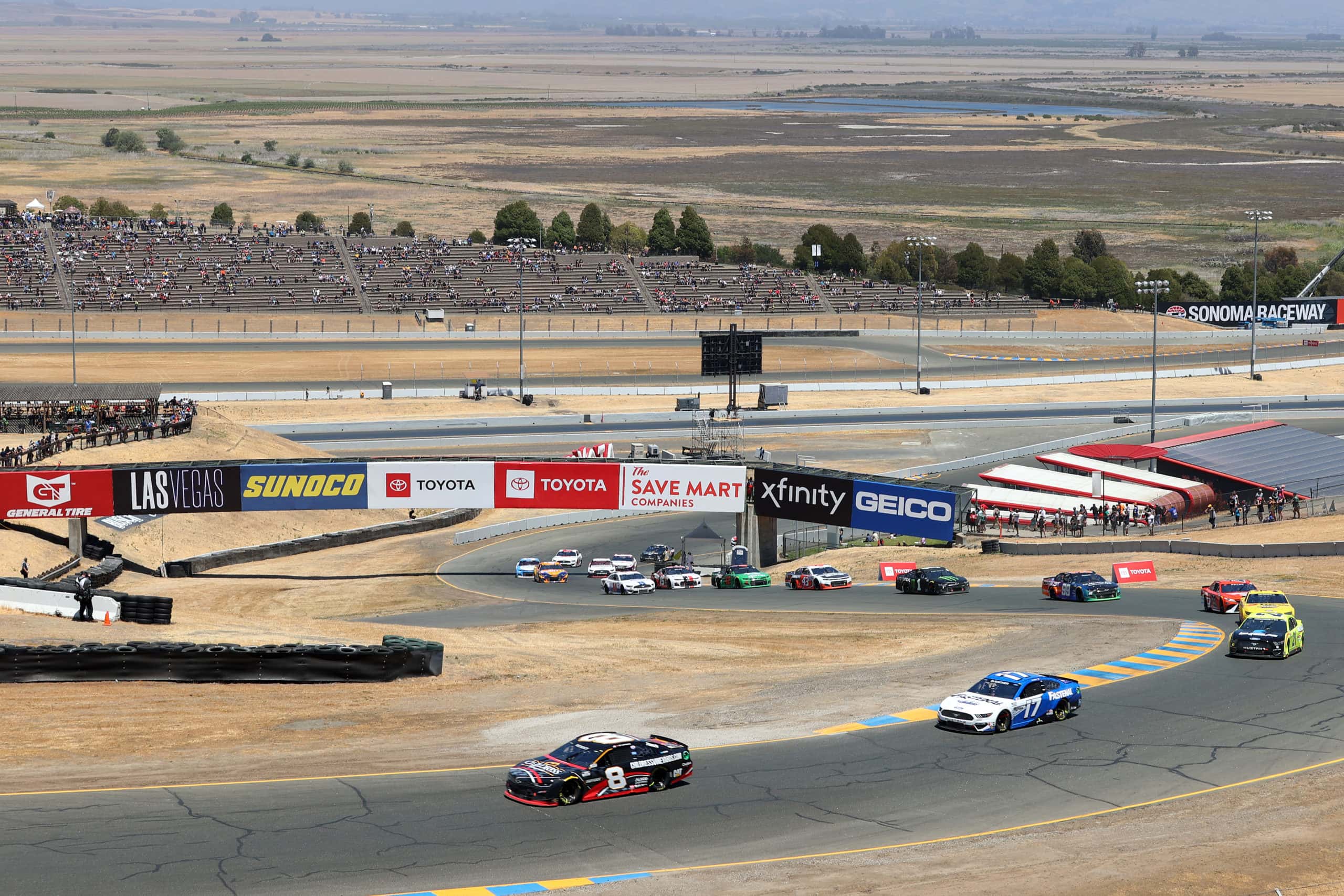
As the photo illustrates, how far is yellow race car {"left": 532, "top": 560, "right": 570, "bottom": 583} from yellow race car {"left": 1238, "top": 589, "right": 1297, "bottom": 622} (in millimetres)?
26293

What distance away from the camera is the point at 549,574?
205ft

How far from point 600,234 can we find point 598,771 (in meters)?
129

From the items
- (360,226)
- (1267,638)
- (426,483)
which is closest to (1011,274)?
(360,226)

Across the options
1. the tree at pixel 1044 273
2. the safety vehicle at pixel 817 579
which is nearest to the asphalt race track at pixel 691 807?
the safety vehicle at pixel 817 579

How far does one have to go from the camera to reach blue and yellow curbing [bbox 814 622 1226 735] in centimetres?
3466

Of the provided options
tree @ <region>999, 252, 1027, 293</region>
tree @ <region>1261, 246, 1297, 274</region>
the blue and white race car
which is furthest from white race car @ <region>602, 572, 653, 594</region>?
tree @ <region>1261, 246, 1297, 274</region>

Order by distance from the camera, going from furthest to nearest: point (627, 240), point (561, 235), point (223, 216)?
point (627, 240) → point (223, 216) → point (561, 235)

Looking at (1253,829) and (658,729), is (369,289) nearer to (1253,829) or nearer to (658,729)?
(658,729)

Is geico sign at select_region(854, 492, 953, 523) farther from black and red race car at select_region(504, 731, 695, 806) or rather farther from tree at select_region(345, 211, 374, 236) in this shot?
tree at select_region(345, 211, 374, 236)

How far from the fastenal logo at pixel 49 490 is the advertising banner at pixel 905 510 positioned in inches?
1187

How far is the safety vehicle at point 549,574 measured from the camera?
62406 millimetres

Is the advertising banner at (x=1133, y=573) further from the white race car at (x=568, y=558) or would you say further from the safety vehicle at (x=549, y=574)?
the white race car at (x=568, y=558)

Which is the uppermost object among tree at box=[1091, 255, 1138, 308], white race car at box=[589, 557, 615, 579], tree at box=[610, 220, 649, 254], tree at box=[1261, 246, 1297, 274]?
tree at box=[610, 220, 649, 254]

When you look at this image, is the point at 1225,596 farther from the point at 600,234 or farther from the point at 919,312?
the point at 600,234
